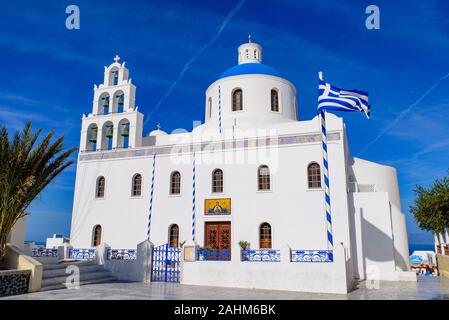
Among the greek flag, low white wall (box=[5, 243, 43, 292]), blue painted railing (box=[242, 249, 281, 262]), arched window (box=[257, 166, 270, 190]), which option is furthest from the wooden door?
low white wall (box=[5, 243, 43, 292])

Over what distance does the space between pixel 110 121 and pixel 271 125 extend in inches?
352

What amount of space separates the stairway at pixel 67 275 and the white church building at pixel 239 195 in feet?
6.04

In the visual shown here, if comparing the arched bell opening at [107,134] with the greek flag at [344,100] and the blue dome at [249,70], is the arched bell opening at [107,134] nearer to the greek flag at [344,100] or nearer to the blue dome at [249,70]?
the blue dome at [249,70]

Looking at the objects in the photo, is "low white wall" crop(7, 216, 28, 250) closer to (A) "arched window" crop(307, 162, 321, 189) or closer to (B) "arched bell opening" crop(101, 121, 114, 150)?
(B) "arched bell opening" crop(101, 121, 114, 150)

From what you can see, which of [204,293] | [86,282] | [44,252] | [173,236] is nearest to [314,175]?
[173,236]

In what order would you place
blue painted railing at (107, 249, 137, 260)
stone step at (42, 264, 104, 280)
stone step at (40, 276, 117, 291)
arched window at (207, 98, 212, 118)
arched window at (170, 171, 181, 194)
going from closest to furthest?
stone step at (40, 276, 117, 291) → stone step at (42, 264, 104, 280) → blue painted railing at (107, 249, 137, 260) → arched window at (170, 171, 181, 194) → arched window at (207, 98, 212, 118)

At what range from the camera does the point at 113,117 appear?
19719 mm

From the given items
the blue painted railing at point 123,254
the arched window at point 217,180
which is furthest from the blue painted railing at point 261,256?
the arched window at point 217,180

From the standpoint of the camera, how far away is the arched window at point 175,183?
59.2ft

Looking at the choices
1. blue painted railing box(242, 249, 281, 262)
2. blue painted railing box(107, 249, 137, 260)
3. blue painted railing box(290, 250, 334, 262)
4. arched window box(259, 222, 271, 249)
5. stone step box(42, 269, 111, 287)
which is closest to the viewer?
stone step box(42, 269, 111, 287)

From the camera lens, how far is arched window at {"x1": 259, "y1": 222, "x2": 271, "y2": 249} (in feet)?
52.5

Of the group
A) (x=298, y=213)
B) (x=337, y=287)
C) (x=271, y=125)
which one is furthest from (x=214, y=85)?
(x=337, y=287)

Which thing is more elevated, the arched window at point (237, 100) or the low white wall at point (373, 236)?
the arched window at point (237, 100)

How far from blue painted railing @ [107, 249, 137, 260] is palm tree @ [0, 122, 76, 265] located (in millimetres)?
3902
